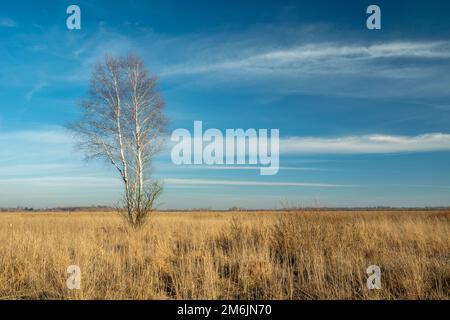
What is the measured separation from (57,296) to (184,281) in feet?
6.03

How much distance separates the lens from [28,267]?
6781mm

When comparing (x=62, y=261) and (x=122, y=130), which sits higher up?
(x=122, y=130)

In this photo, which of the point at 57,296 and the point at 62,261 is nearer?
the point at 57,296

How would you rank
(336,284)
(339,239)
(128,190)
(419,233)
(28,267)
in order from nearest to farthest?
1. (336,284)
2. (28,267)
3. (339,239)
4. (419,233)
5. (128,190)

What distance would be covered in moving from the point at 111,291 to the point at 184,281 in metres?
1.12

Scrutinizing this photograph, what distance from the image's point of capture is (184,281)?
593cm

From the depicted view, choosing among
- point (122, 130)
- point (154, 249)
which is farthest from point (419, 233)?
point (122, 130)

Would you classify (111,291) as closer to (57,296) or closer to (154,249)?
(57,296)

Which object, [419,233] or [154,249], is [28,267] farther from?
[419,233]
